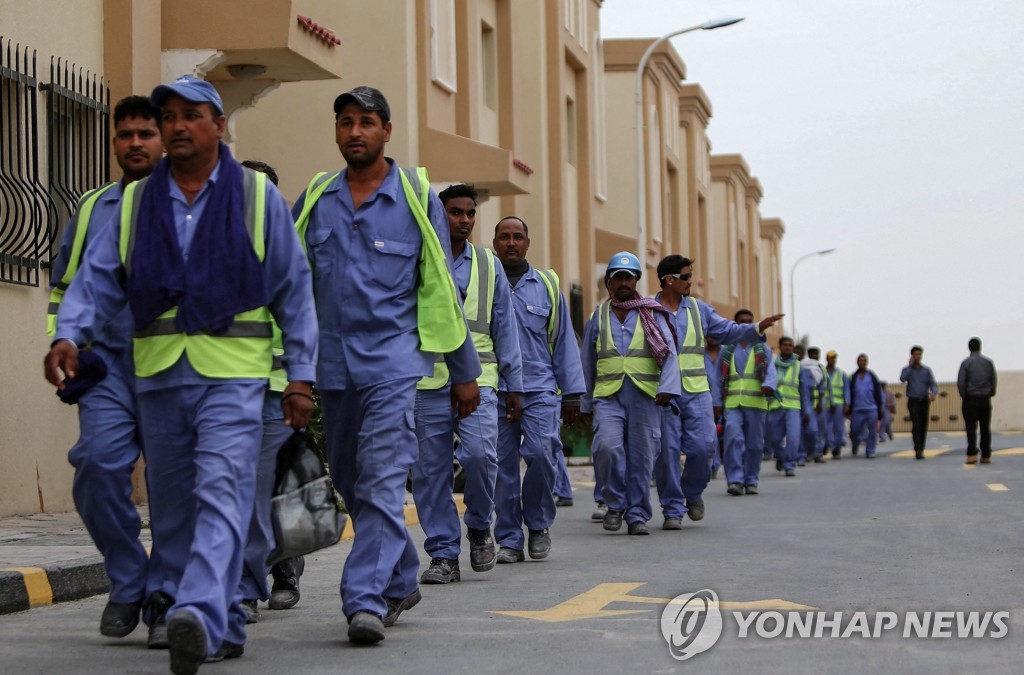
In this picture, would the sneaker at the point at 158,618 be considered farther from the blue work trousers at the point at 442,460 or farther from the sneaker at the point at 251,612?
the blue work trousers at the point at 442,460

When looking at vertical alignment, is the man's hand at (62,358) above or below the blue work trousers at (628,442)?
above

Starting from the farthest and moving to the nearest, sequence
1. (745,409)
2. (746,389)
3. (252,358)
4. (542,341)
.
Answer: (746,389), (745,409), (542,341), (252,358)

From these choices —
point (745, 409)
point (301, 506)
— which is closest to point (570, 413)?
point (301, 506)

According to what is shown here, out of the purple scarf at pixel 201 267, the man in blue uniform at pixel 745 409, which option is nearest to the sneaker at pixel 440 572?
the purple scarf at pixel 201 267

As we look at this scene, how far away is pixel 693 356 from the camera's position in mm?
13430

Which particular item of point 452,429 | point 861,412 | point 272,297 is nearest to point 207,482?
point 272,297

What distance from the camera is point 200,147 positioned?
5953 mm

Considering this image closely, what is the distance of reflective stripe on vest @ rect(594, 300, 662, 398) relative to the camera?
12.2m

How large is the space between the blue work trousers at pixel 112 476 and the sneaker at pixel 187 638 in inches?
45.1

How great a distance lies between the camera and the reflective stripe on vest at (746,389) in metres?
19.2

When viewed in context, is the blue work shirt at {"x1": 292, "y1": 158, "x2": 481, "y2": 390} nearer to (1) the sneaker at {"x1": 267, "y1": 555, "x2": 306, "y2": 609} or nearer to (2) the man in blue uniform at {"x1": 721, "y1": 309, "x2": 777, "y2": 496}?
(1) the sneaker at {"x1": 267, "y1": 555, "x2": 306, "y2": 609}

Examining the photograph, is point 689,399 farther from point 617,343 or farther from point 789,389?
point 789,389

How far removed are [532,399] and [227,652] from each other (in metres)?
4.72

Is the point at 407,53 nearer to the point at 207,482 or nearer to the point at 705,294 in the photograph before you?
the point at 207,482
